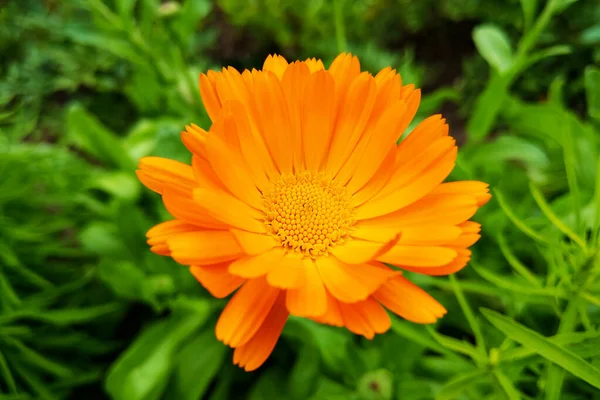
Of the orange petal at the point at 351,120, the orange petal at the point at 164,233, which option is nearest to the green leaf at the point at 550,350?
the orange petal at the point at 351,120

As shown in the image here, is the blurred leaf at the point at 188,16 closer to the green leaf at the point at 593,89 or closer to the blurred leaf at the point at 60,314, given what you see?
the blurred leaf at the point at 60,314

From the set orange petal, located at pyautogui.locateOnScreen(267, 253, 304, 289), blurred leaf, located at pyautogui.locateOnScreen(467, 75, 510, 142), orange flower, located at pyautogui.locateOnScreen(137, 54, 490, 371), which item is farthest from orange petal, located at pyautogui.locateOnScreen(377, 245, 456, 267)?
blurred leaf, located at pyautogui.locateOnScreen(467, 75, 510, 142)

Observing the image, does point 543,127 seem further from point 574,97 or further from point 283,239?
point 283,239

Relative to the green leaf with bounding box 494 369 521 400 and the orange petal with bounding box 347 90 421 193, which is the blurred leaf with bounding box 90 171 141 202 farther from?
the green leaf with bounding box 494 369 521 400

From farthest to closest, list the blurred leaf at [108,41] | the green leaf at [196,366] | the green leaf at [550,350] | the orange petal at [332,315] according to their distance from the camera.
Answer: the blurred leaf at [108,41] < the green leaf at [196,366] < the green leaf at [550,350] < the orange petal at [332,315]

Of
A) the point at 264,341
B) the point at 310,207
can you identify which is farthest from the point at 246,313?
the point at 310,207

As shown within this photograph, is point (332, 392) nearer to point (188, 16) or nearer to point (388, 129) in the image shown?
point (388, 129)
